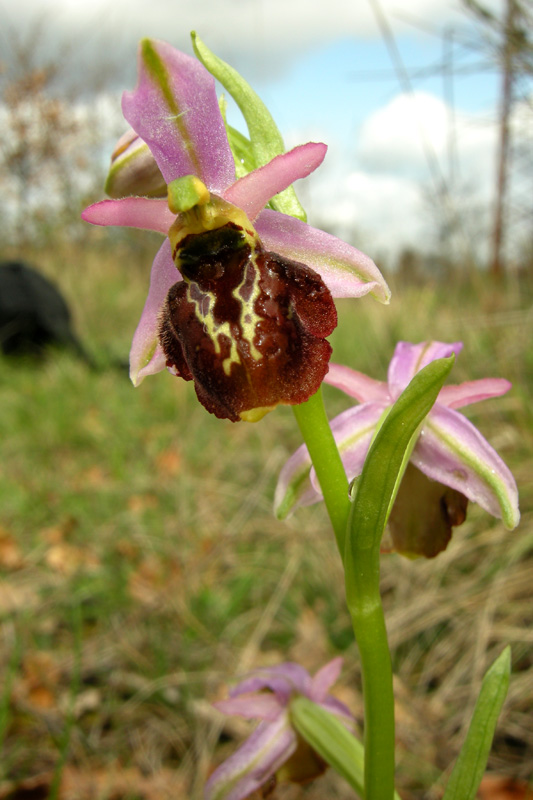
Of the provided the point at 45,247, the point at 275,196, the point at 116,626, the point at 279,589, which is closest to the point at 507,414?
the point at 279,589

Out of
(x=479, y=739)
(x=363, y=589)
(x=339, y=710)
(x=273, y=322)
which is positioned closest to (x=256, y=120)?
(x=273, y=322)

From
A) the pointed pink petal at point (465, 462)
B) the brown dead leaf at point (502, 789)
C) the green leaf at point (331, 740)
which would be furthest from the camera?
the brown dead leaf at point (502, 789)

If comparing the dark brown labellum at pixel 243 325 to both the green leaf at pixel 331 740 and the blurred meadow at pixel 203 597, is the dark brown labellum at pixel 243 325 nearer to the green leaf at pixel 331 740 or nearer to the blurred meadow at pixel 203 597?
the green leaf at pixel 331 740

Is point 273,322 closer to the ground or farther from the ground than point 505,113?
farther from the ground

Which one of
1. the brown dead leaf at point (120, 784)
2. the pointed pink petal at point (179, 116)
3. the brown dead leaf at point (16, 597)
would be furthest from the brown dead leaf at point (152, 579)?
the pointed pink petal at point (179, 116)

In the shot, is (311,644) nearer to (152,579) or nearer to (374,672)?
(152,579)

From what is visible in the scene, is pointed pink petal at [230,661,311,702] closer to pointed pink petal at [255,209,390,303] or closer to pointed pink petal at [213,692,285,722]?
pointed pink petal at [213,692,285,722]

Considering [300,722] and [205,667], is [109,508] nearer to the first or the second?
[205,667]
